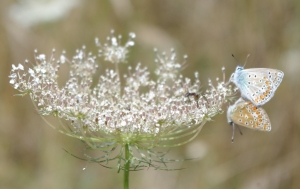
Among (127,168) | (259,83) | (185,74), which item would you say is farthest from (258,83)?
(185,74)

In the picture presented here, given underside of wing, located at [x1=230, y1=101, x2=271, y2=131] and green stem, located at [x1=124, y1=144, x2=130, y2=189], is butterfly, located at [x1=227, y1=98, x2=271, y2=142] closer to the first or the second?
underside of wing, located at [x1=230, y1=101, x2=271, y2=131]

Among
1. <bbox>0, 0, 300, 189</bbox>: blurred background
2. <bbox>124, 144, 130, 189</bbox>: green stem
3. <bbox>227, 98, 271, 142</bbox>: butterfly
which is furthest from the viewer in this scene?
<bbox>0, 0, 300, 189</bbox>: blurred background

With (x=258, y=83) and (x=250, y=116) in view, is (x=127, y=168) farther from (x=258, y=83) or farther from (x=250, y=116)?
(x=258, y=83)

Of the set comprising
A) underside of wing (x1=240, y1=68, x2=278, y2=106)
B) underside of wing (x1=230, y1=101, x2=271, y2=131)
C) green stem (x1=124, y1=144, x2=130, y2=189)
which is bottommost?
green stem (x1=124, y1=144, x2=130, y2=189)

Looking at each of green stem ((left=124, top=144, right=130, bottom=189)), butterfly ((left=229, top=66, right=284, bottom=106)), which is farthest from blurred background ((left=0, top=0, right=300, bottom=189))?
green stem ((left=124, top=144, right=130, bottom=189))

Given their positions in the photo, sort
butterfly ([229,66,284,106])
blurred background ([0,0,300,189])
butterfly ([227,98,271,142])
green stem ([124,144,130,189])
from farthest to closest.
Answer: blurred background ([0,0,300,189]) < butterfly ([229,66,284,106]) < butterfly ([227,98,271,142]) < green stem ([124,144,130,189])

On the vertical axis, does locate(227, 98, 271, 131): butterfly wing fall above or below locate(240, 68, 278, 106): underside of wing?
below

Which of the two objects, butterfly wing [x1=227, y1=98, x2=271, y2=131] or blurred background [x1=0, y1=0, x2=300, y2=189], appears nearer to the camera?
butterfly wing [x1=227, y1=98, x2=271, y2=131]

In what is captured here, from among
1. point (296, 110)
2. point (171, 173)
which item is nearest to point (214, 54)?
point (296, 110)

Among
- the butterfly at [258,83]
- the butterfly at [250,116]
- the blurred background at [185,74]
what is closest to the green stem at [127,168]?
the butterfly at [250,116]
